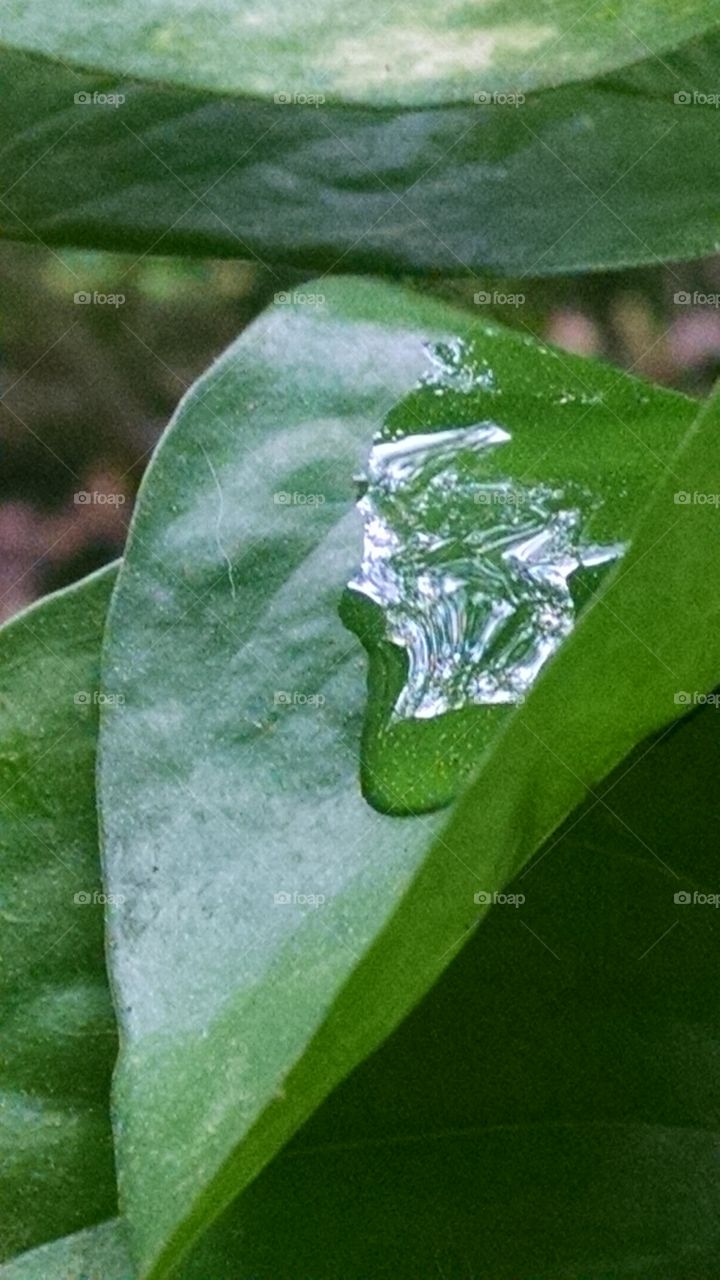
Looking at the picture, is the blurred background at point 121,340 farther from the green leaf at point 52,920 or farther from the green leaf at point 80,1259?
the green leaf at point 80,1259

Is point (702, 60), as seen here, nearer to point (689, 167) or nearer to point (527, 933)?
point (689, 167)

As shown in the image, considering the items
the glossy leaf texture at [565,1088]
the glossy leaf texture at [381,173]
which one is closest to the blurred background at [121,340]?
the glossy leaf texture at [381,173]

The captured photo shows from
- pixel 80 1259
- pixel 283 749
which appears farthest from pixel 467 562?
pixel 80 1259

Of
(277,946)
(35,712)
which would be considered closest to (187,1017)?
(277,946)

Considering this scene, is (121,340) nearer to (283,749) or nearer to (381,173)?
(381,173)

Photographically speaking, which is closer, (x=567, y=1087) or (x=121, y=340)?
(x=567, y=1087)

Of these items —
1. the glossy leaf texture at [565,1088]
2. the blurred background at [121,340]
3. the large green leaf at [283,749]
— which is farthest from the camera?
the blurred background at [121,340]
